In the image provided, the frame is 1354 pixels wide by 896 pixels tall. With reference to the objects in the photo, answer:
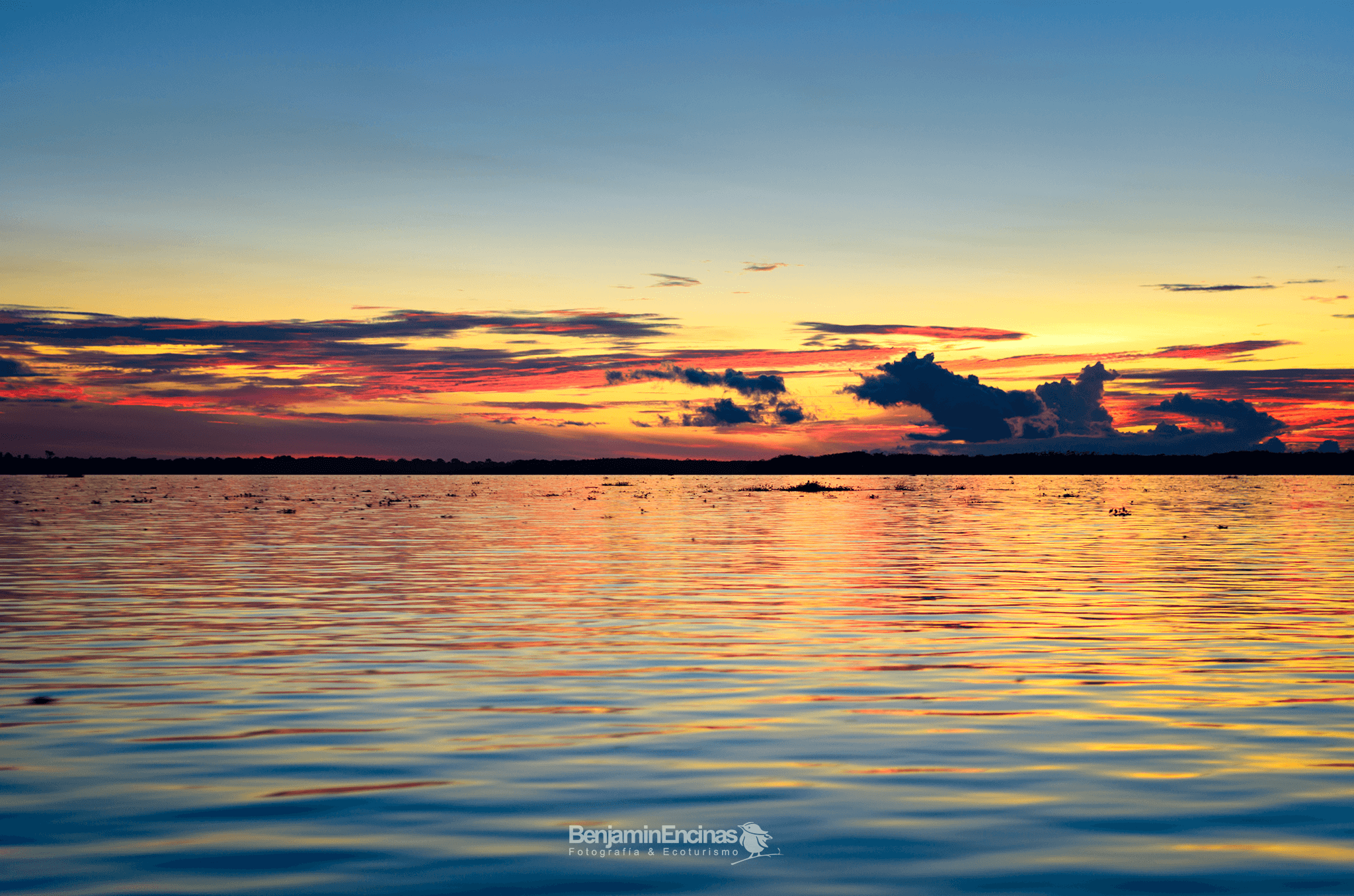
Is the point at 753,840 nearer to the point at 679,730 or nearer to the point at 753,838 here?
the point at 753,838

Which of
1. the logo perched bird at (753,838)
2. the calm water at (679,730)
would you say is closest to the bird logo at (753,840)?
the logo perched bird at (753,838)

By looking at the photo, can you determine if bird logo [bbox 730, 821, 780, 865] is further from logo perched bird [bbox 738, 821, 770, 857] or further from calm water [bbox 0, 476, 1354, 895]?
calm water [bbox 0, 476, 1354, 895]

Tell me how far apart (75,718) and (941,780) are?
1028 cm

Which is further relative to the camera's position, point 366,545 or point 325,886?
point 366,545

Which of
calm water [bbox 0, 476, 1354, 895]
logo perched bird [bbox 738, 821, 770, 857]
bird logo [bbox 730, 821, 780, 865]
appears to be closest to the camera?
calm water [bbox 0, 476, 1354, 895]

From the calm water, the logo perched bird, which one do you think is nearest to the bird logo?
the logo perched bird

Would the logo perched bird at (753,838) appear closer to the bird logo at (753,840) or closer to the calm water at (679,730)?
the bird logo at (753,840)

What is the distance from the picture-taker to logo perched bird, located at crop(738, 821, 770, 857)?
9.46 m

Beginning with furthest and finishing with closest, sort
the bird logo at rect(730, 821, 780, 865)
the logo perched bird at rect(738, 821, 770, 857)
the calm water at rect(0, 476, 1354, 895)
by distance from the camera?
the logo perched bird at rect(738, 821, 770, 857) → the bird logo at rect(730, 821, 780, 865) → the calm water at rect(0, 476, 1354, 895)

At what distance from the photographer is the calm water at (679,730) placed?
9172 millimetres

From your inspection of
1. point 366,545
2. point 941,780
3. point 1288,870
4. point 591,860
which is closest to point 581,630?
point 941,780

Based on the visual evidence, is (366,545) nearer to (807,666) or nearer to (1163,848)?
(807,666)

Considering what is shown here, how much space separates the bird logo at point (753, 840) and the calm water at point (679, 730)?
14 centimetres

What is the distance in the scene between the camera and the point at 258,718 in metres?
14.3
